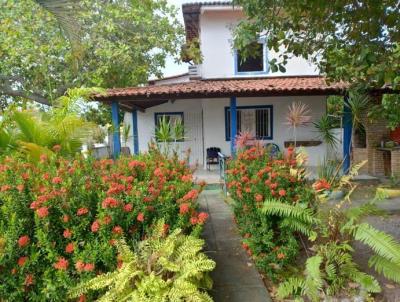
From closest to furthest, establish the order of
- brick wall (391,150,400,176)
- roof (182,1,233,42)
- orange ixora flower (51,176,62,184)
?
orange ixora flower (51,176,62,184)
brick wall (391,150,400,176)
roof (182,1,233,42)

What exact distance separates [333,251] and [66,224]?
2.62 m

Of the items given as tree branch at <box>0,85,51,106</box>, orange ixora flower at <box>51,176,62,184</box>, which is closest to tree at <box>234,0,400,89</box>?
orange ixora flower at <box>51,176,62,184</box>

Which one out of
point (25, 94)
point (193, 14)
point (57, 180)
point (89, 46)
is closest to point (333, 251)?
point (57, 180)

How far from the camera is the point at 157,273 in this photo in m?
2.88

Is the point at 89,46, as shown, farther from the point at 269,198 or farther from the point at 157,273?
the point at 157,273

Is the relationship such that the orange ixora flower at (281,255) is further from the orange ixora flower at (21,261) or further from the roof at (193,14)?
the roof at (193,14)

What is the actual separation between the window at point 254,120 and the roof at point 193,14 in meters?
3.54

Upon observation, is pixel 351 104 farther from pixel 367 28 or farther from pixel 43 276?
pixel 43 276

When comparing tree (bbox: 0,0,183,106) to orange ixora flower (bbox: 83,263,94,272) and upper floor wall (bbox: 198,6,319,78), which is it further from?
orange ixora flower (bbox: 83,263,94,272)

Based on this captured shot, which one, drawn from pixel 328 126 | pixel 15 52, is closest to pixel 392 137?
pixel 328 126

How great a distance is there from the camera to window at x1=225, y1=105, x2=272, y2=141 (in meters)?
12.9

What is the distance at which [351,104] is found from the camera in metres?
9.11

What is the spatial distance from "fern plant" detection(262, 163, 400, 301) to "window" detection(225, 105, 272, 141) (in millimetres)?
9065

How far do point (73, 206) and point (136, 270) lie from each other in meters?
0.73
